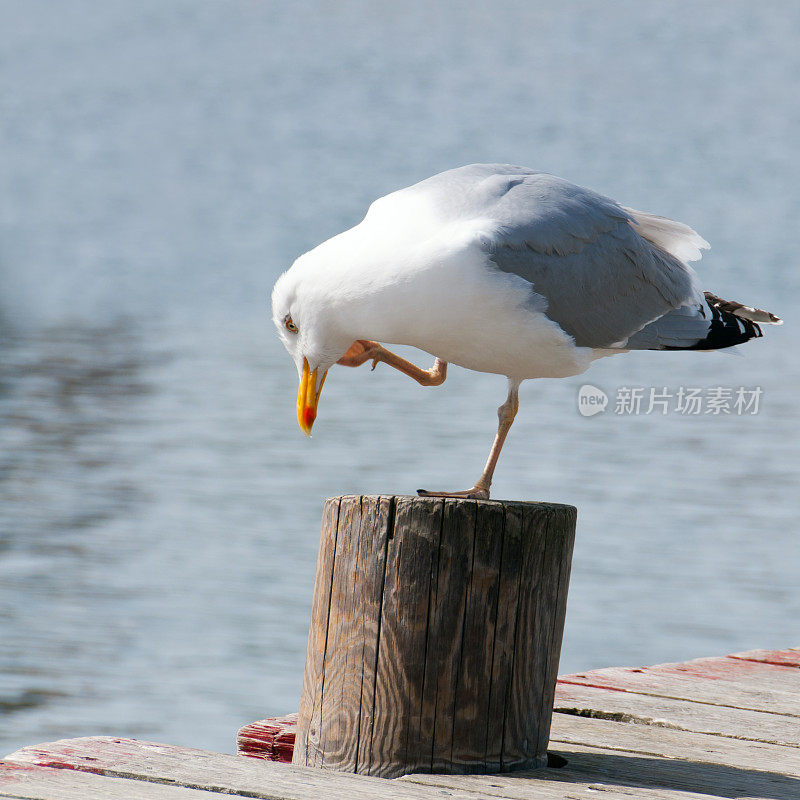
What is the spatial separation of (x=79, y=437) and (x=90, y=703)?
14.1ft

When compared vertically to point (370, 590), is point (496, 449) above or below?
above

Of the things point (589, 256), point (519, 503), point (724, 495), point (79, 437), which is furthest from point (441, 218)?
point (79, 437)

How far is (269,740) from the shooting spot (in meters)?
2.77

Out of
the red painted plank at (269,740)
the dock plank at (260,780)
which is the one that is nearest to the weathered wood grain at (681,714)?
the dock plank at (260,780)

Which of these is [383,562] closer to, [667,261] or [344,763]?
[344,763]

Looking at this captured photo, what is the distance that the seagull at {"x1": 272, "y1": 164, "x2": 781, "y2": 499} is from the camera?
2.76 m

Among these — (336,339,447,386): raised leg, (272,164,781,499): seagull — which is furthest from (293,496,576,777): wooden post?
(336,339,447,386): raised leg

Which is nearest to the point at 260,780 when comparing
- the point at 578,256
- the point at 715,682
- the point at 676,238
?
the point at 578,256

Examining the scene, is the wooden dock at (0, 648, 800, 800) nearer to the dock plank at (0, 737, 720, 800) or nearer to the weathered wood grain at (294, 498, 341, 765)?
the dock plank at (0, 737, 720, 800)

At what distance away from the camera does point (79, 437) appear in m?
9.85

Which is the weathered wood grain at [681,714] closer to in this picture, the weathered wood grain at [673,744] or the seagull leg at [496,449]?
the weathered wood grain at [673,744]

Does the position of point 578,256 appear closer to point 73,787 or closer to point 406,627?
point 406,627

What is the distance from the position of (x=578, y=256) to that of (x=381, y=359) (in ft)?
1.91

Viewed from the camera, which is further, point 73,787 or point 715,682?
point 715,682
